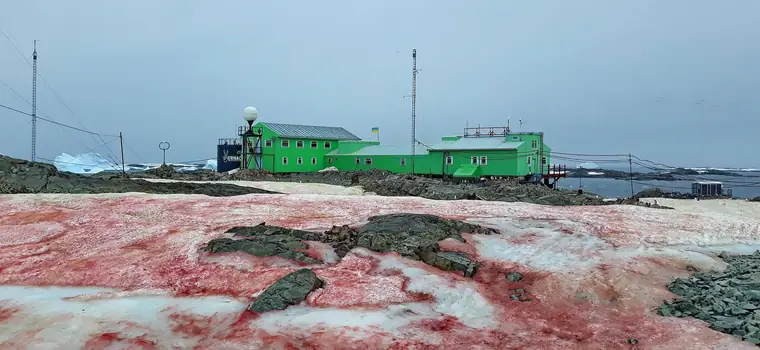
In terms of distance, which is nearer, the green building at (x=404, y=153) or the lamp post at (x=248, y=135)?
the green building at (x=404, y=153)

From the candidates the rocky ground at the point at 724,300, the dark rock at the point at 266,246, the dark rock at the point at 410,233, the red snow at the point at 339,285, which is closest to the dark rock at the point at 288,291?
the red snow at the point at 339,285

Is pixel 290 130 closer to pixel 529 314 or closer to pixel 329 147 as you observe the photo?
pixel 329 147

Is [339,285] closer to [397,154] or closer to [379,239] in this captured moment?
[379,239]

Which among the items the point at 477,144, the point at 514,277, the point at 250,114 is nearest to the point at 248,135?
the point at 250,114

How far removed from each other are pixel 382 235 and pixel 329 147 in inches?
1965

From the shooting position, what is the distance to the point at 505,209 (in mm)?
19734

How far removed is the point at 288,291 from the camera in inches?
405

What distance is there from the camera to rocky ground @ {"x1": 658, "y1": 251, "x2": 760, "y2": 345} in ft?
29.0

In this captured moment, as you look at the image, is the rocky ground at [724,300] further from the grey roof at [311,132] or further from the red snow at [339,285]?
the grey roof at [311,132]

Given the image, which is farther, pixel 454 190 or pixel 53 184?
pixel 454 190

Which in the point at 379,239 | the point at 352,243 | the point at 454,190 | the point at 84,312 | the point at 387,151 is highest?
the point at 387,151

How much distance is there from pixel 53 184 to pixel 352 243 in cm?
1970

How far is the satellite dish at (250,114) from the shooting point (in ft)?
184

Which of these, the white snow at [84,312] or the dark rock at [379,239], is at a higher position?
the dark rock at [379,239]
